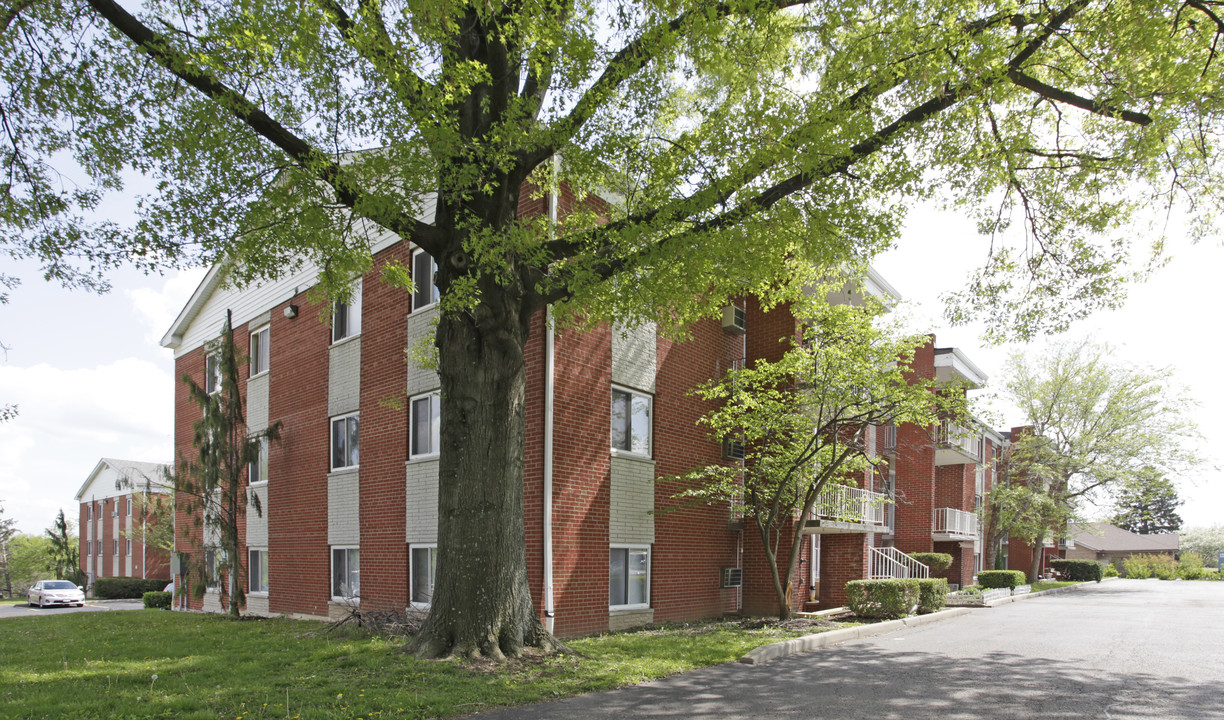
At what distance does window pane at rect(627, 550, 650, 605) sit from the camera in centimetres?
1512

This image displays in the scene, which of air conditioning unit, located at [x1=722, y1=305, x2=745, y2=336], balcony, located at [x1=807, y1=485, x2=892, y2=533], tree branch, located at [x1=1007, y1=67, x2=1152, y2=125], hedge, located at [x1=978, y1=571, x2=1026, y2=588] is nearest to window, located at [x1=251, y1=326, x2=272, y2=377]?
air conditioning unit, located at [x1=722, y1=305, x2=745, y2=336]

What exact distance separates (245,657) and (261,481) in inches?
421

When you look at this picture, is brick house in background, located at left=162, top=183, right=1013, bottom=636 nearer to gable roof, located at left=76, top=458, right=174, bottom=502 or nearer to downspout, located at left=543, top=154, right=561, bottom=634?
downspout, located at left=543, top=154, right=561, bottom=634

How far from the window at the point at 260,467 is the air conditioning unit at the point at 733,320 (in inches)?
469

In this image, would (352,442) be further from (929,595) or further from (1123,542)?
(1123,542)

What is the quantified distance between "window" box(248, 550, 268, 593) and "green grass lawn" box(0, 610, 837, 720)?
6040 mm

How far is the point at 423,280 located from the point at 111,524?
57.4m

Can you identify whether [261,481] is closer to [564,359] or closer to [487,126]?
[564,359]

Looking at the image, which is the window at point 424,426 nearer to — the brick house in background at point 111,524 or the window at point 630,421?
the window at point 630,421

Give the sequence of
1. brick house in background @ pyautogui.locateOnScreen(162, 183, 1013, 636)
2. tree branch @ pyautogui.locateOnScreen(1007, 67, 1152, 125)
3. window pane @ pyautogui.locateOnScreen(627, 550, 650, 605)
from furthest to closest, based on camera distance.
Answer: window pane @ pyautogui.locateOnScreen(627, 550, 650, 605) → brick house in background @ pyautogui.locateOnScreen(162, 183, 1013, 636) → tree branch @ pyautogui.locateOnScreen(1007, 67, 1152, 125)

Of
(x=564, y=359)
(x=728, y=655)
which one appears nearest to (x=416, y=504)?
(x=564, y=359)

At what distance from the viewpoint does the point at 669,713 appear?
25.8 feet

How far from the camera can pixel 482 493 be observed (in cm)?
1008

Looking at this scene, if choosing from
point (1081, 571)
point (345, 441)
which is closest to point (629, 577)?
point (345, 441)
